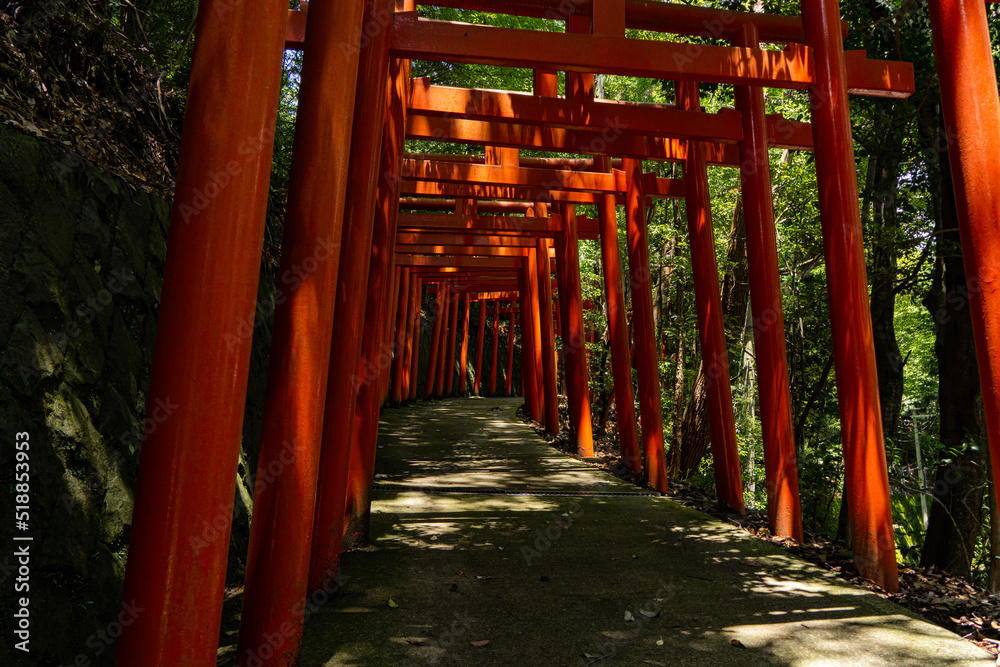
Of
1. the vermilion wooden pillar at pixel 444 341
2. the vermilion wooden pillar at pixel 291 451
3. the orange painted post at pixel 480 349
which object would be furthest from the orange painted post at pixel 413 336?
the vermilion wooden pillar at pixel 291 451

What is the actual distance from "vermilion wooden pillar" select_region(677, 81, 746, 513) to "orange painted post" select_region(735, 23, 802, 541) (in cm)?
99

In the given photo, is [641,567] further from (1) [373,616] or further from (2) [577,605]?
(1) [373,616]

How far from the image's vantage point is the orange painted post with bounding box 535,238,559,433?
13891mm

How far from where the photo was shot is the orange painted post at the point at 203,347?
1938 millimetres

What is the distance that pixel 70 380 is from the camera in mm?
3090

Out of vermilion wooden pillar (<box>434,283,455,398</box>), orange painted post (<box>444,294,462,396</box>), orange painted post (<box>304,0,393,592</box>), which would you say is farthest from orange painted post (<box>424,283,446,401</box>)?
orange painted post (<box>304,0,393,592</box>)

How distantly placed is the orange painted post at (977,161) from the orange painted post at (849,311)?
813 mm

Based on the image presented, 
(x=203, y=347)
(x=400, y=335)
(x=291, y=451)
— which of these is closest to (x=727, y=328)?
(x=291, y=451)

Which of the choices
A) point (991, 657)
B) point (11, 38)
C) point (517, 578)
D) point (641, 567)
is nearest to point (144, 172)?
point (11, 38)

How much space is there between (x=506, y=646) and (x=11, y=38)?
4.43 metres

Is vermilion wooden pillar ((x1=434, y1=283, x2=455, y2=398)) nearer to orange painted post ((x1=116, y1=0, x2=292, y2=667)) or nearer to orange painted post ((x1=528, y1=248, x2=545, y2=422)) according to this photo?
orange painted post ((x1=528, y1=248, x2=545, y2=422))

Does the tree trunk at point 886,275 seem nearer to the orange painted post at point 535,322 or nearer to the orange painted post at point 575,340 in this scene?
the orange painted post at point 575,340

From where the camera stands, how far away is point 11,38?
12.6 ft

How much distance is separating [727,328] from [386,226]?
604cm
